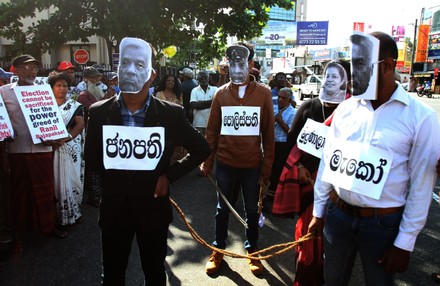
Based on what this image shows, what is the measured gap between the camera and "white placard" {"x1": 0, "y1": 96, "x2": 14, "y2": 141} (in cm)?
351

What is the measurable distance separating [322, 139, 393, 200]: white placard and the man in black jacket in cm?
82

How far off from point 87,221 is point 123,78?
9.43 feet

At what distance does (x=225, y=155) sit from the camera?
341cm

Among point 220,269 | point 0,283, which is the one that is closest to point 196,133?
point 220,269

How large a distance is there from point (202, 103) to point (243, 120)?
3671 millimetres

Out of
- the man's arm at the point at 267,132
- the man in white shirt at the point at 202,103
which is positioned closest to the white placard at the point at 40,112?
the man's arm at the point at 267,132

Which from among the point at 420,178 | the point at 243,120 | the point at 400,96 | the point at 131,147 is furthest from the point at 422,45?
the point at 131,147

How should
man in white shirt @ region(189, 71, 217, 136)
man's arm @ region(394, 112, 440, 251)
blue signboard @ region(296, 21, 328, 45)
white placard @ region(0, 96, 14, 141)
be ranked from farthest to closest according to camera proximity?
blue signboard @ region(296, 21, 328, 45)
man in white shirt @ region(189, 71, 217, 136)
white placard @ region(0, 96, 14, 141)
man's arm @ region(394, 112, 440, 251)

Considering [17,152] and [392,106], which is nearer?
[392,106]

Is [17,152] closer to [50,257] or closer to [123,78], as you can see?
[50,257]

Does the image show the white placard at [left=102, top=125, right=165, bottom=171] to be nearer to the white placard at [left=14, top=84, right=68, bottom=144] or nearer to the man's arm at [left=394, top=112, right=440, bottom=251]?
the man's arm at [left=394, top=112, right=440, bottom=251]

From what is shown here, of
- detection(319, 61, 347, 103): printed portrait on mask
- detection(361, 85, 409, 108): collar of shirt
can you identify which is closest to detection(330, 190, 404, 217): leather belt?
detection(361, 85, 409, 108): collar of shirt

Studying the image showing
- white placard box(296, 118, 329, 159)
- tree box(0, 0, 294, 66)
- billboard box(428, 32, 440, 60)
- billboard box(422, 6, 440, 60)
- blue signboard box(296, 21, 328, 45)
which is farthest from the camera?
billboard box(422, 6, 440, 60)

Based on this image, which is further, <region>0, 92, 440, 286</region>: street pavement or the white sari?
the white sari
